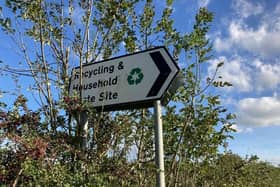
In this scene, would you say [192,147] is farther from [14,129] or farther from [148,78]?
[14,129]

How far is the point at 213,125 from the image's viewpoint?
4.88m

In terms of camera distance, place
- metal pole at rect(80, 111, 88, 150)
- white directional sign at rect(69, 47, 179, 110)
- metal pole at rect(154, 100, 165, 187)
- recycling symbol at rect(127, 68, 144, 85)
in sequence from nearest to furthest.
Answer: metal pole at rect(154, 100, 165, 187) → white directional sign at rect(69, 47, 179, 110) → recycling symbol at rect(127, 68, 144, 85) → metal pole at rect(80, 111, 88, 150)

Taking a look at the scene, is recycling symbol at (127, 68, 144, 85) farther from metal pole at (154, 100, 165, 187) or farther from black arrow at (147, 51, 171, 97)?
metal pole at (154, 100, 165, 187)

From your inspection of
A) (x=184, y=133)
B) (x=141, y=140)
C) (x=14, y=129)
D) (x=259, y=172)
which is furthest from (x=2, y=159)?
(x=259, y=172)

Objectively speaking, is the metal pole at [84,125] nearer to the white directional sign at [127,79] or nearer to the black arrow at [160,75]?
the white directional sign at [127,79]

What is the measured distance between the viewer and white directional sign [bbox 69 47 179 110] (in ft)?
12.2

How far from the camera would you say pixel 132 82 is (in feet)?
12.8

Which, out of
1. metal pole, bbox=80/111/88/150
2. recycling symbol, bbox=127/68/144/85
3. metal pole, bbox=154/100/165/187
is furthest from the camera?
metal pole, bbox=80/111/88/150

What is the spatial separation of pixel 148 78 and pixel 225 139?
178cm

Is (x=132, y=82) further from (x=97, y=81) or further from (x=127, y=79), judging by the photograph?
(x=97, y=81)

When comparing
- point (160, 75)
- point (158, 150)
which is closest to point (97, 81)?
point (160, 75)

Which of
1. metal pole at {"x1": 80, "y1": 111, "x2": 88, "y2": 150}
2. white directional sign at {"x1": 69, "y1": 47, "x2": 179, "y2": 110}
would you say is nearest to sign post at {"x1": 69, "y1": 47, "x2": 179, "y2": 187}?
white directional sign at {"x1": 69, "y1": 47, "x2": 179, "y2": 110}

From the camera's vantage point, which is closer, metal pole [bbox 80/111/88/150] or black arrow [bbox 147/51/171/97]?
black arrow [bbox 147/51/171/97]

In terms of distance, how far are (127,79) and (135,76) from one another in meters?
0.11
